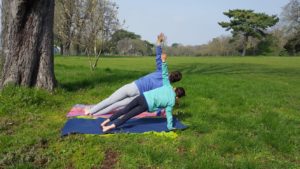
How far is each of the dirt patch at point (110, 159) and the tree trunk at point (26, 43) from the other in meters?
4.76

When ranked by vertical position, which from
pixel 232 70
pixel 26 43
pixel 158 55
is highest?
pixel 26 43

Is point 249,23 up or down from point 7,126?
up

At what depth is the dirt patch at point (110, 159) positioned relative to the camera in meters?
5.63

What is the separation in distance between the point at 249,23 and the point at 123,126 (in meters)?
83.2

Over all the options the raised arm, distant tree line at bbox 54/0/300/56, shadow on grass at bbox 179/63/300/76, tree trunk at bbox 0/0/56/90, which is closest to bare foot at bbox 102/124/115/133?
the raised arm

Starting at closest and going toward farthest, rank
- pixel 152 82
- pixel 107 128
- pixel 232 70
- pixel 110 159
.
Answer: pixel 110 159, pixel 107 128, pixel 152 82, pixel 232 70

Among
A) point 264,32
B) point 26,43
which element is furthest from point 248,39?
point 26,43

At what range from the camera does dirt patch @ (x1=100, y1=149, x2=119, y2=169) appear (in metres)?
5.63

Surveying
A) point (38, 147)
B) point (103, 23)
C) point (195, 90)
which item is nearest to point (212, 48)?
point (103, 23)

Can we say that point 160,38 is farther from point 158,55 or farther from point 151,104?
point 151,104

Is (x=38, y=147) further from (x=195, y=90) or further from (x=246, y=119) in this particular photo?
(x=195, y=90)

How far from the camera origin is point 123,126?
7.76 m

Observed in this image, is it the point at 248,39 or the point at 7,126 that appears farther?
the point at 248,39

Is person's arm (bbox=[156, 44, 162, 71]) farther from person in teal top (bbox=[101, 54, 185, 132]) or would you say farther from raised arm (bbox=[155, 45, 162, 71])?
person in teal top (bbox=[101, 54, 185, 132])
